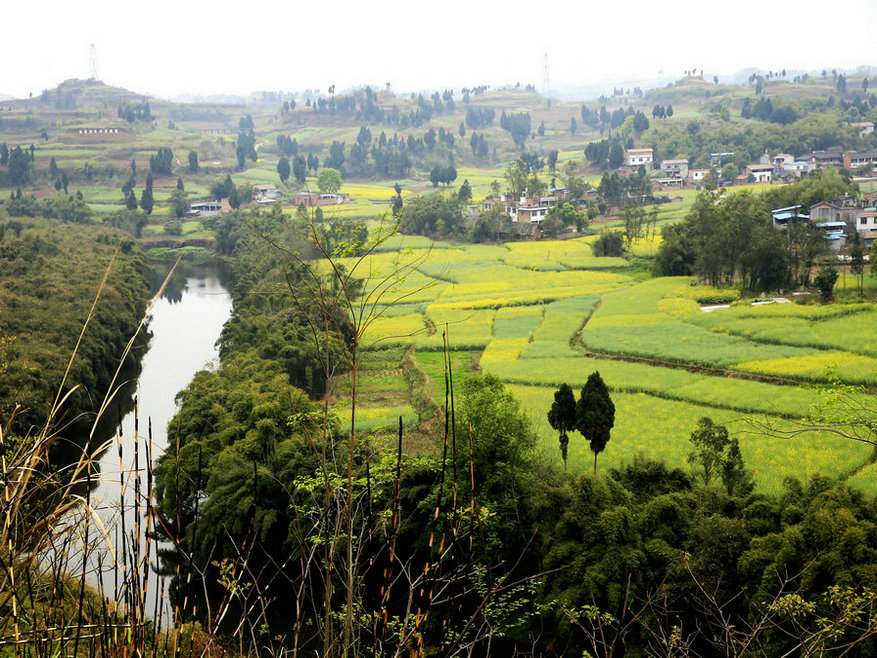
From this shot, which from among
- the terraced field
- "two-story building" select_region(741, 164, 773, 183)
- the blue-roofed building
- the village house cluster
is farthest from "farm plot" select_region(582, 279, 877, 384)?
"two-story building" select_region(741, 164, 773, 183)

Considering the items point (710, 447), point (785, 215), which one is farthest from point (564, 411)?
point (785, 215)

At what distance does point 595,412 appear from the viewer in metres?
12.9

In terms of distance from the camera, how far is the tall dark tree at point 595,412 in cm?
1293

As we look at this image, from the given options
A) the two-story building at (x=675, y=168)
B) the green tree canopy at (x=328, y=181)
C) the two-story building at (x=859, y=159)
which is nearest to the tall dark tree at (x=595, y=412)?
the green tree canopy at (x=328, y=181)

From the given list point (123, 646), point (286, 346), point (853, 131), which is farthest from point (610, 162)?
point (123, 646)

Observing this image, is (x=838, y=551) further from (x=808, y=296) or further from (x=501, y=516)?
(x=808, y=296)

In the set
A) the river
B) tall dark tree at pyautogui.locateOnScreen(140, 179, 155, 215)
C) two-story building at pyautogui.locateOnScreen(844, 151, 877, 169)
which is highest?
two-story building at pyautogui.locateOnScreen(844, 151, 877, 169)

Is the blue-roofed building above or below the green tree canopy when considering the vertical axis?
below

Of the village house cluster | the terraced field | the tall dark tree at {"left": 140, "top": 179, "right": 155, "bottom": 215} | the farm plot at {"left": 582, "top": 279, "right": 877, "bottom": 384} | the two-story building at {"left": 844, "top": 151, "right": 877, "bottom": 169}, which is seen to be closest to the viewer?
the terraced field

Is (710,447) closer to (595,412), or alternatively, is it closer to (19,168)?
(595,412)

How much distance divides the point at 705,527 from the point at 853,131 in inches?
2872

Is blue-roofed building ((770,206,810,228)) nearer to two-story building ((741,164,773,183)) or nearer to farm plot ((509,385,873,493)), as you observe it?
farm plot ((509,385,873,493))

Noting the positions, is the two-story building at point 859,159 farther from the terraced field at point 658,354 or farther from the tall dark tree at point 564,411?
the tall dark tree at point 564,411

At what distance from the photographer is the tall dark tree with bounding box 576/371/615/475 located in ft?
42.4
